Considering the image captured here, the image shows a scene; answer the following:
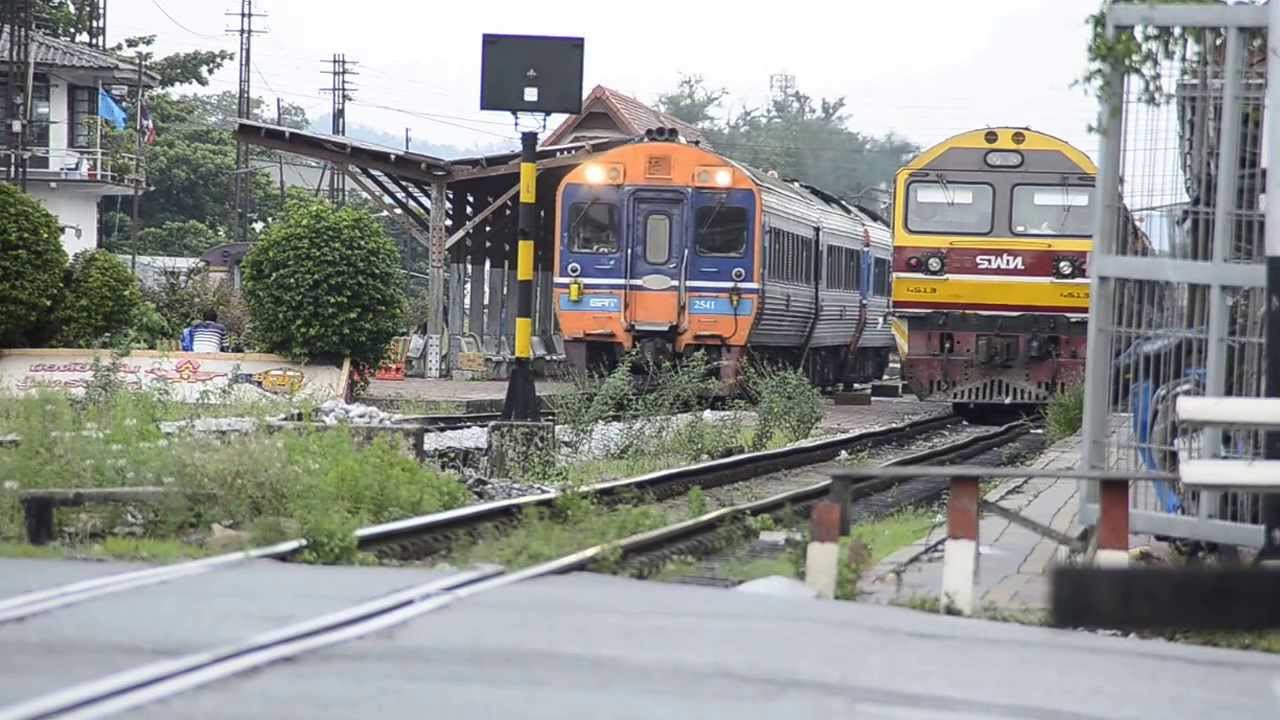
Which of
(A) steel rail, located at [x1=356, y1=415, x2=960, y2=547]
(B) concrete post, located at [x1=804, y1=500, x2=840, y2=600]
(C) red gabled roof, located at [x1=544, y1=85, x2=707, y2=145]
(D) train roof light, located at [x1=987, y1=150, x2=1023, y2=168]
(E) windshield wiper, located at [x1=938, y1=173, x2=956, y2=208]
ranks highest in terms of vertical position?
(C) red gabled roof, located at [x1=544, y1=85, x2=707, y2=145]

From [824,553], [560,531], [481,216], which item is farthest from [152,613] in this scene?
[481,216]

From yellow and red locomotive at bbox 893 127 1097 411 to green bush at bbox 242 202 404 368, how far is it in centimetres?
654

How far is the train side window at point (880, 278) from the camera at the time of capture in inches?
1401

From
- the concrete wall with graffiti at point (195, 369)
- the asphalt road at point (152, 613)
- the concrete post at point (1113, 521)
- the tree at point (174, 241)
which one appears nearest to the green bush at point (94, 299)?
the concrete wall with graffiti at point (195, 369)

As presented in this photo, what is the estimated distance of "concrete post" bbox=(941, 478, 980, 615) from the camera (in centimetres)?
760

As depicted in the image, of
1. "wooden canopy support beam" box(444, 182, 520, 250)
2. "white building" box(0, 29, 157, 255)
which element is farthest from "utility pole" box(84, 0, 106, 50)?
"wooden canopy support beam" box(444, 182, 520, 250)

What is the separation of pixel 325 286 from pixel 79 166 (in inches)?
1100

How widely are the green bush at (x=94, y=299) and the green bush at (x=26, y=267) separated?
0.33 meters

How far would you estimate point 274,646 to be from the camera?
592 cm

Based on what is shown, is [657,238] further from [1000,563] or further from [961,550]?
[961,550]

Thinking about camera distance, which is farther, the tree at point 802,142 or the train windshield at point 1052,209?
the tree at point 802,142

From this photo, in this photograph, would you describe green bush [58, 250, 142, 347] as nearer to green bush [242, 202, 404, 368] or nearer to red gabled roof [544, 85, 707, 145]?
green bush [242, 202, 404, 368]

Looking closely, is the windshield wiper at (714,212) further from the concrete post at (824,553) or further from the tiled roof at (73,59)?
the tiled roof at (73,59)

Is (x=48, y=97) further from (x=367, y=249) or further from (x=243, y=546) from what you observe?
(x=243, y=546)
